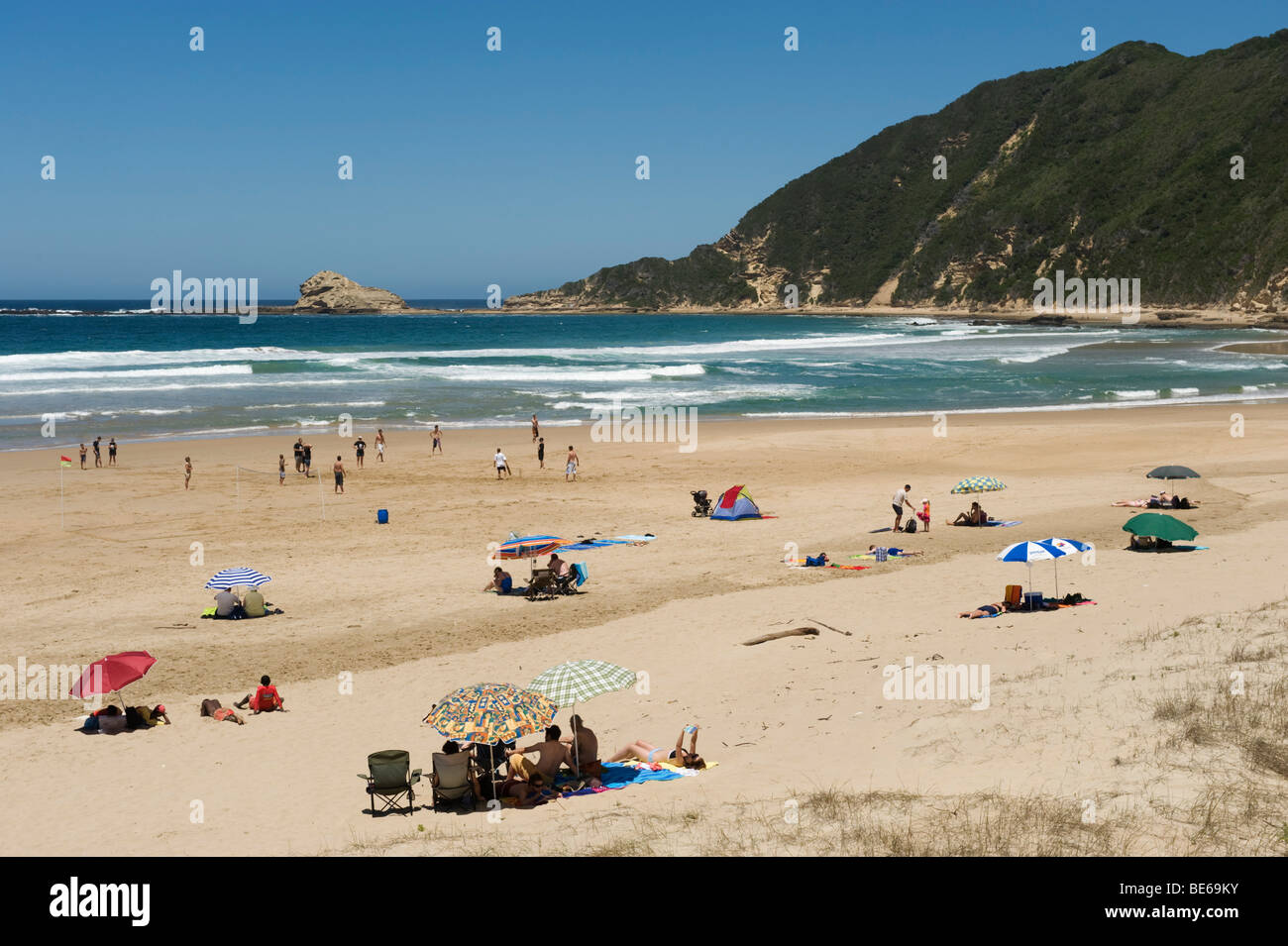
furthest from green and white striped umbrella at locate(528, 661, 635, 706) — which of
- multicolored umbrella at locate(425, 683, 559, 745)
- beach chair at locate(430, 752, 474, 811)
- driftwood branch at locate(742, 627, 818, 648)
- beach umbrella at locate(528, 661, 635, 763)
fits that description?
driftwood branch at locate(742, 627, 818, 648)

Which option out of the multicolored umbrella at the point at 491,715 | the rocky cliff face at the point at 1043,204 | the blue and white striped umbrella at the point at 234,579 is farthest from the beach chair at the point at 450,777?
the rocky cliff face at the point at 1043,204

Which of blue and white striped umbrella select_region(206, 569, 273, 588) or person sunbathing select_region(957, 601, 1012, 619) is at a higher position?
blue and white striped umbrella select_region(206, 569, 273, 588)

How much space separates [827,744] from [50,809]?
6637 millimetres

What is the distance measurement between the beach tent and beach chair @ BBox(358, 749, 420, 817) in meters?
13.8

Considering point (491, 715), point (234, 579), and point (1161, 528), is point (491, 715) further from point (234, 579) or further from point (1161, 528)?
point (1161, 528)

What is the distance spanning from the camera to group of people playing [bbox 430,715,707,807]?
947cm

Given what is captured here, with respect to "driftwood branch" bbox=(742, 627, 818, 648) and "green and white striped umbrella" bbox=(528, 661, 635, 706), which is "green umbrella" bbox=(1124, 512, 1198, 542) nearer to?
"driftwood branch" bbox=(742, 627, 818, 648)

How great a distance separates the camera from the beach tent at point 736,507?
22.5 metres

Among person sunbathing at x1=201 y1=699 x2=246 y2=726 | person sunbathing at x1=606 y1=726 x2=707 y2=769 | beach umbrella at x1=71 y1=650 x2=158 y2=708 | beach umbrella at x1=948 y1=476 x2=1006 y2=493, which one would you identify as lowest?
person sunbathing at x1=201 y1=699 x2=246 y2=726

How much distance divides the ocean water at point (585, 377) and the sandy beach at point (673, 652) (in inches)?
595

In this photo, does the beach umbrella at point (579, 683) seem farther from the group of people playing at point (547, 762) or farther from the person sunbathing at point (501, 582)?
the person sunbathing at point (501, 582)

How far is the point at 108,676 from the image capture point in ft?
37.3

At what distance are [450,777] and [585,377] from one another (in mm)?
52269

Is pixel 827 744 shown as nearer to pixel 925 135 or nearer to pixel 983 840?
pixel 983 840
